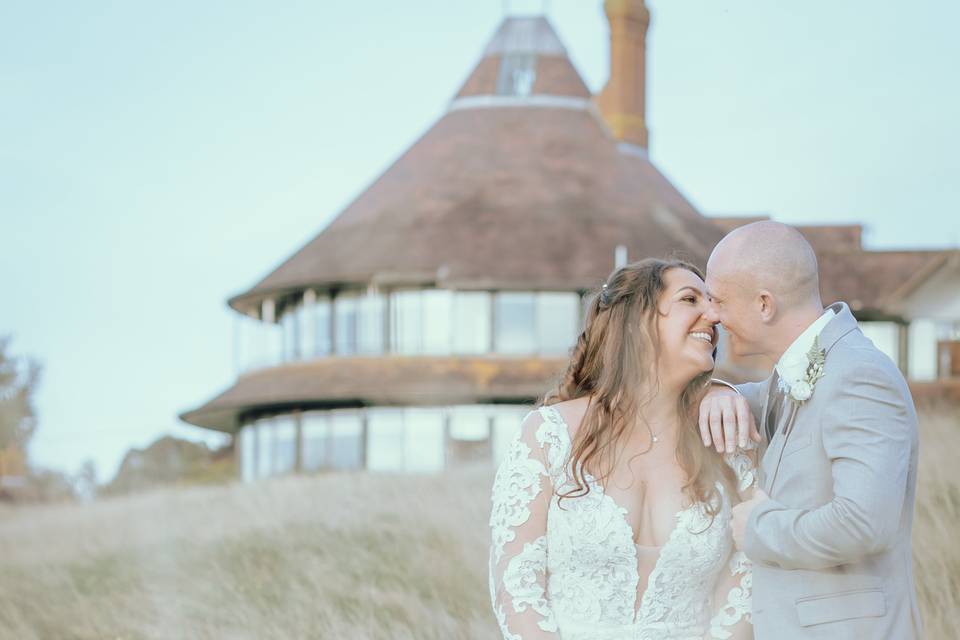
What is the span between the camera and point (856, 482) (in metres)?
4.20

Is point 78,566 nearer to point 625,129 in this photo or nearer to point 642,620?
point 642,620

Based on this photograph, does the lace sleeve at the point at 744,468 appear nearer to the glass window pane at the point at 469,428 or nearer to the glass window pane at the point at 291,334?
the glass window pane at the point at 469,428

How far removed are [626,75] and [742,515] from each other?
40189 millimetres

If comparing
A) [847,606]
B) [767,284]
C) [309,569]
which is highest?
[767,284]

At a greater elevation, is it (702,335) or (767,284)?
(767,284)

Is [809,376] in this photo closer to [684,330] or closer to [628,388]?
[684,330]

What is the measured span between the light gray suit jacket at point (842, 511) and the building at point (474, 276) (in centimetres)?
2973

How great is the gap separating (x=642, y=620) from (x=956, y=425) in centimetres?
753

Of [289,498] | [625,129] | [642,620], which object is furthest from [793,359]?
[625,129]

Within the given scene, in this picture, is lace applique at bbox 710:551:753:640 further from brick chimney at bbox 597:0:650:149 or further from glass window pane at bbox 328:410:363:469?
brick chimney at bbox 597:0:650:149

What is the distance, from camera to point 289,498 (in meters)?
15.8

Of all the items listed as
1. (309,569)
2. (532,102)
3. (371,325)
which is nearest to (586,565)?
(309,569)

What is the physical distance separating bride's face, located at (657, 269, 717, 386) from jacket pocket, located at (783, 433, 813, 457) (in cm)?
49

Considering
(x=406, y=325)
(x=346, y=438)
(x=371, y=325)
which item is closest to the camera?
(x=406, y=325)
